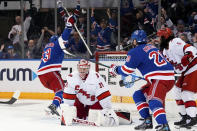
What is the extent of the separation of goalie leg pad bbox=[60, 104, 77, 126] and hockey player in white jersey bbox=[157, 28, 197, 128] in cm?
113

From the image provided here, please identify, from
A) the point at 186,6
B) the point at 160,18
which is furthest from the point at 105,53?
the point at 186,6

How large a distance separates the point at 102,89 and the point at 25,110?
197 cm

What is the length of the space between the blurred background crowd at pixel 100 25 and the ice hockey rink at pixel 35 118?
1158 mm

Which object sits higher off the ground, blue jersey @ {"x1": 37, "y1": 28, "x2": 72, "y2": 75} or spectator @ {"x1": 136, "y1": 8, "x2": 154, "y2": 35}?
spectator @ {"x1": 136, "y1": 8, "x2": 154, "y2": 35}

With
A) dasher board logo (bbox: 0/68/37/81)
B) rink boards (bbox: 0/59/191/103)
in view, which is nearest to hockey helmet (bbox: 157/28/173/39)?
rink boards (bbox: 0/59/191/103)

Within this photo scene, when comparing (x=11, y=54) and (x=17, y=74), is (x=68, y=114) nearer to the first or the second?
(x=17, y=74)

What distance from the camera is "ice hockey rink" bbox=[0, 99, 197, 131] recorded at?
5.94m

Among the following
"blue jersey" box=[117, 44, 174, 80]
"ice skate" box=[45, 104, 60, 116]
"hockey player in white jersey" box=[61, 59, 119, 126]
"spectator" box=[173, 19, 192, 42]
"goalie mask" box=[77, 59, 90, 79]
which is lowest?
"ice skate" box=[45, 104, 60, 116]

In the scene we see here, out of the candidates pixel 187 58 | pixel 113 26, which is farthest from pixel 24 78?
pixel 187 58

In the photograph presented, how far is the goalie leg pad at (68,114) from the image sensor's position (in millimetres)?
5980

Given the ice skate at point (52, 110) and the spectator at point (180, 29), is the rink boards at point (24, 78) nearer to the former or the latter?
the spectator at point (180, 29)

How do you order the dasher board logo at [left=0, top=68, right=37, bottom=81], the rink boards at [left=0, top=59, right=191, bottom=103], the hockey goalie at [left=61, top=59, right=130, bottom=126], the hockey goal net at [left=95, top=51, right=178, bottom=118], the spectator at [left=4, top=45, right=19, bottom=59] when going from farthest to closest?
the spectator at [left=4, top=45, right=19, bottom=59] < the dasher board logo at [left=0, top=68, right=37, bottom=81] < the rink boards at [left=0, top=59, right=191, bottom=103] < the hockey goal net at [left=95, top=51, right=178, bottom=118] < the hockey goalie at [left=61, top=59, right=130, bottom=126]

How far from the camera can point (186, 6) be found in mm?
9156

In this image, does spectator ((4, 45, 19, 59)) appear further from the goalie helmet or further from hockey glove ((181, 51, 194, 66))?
hockey glove ((181, 51, 194, 66))
